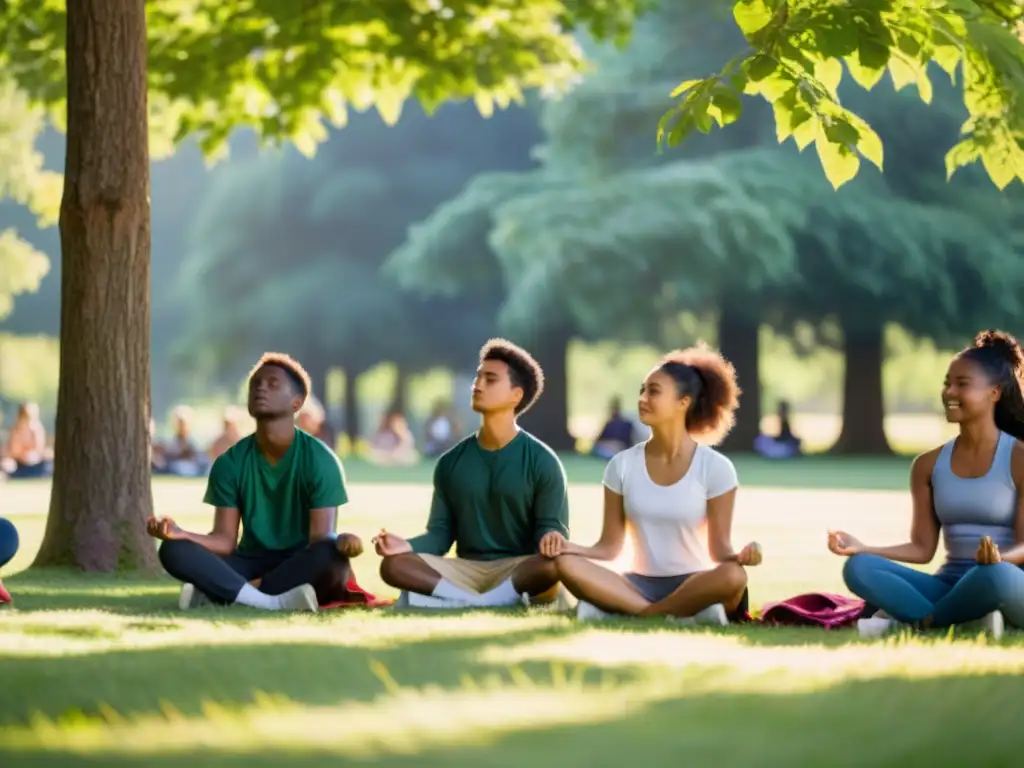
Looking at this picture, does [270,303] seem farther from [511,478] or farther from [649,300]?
[511,478]

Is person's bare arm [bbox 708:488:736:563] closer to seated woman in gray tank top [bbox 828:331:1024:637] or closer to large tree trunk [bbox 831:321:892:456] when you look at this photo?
seated woman in gray tank top [bbox 828:331:1024:637]

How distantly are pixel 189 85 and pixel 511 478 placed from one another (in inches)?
289

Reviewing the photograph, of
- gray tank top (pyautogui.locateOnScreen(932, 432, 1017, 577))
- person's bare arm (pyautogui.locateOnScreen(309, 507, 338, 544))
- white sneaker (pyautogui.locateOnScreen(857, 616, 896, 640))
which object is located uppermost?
gray tank top (pyautogui.locateOnScreen(932, 432, 1017, 577))

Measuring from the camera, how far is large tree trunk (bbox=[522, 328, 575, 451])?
43062 millimetres

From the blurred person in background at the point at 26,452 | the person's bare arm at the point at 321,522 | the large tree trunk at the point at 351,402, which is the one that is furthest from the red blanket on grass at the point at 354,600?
the large tree trunk at the point at 351,402

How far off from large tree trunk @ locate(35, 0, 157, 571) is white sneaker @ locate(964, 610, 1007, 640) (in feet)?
19.1

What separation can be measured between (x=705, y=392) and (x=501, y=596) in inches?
61.6

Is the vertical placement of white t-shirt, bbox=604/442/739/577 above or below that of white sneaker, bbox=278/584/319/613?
above

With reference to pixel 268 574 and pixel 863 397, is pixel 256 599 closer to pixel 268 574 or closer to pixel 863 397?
pixel 268 574

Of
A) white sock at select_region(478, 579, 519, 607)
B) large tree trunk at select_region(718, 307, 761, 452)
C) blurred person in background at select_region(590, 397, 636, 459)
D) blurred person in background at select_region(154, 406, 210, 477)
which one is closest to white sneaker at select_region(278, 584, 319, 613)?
white sock at select_region(478, 579, 519, 607)

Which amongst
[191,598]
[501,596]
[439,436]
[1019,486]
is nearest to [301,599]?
[191,598]

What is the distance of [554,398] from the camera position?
4334 cm

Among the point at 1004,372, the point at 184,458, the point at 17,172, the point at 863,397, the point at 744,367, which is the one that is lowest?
the point at 184,458

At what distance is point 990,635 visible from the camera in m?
8.07
